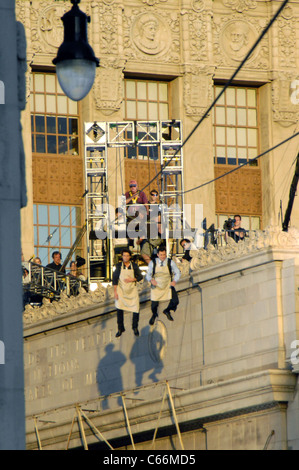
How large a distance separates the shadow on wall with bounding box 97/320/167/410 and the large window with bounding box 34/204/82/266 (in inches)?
540

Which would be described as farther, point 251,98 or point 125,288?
point 251,98

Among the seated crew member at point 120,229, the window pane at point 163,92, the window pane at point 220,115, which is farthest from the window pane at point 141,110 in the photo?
the seated crew member at point 120,229

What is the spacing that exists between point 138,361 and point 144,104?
1977 cm

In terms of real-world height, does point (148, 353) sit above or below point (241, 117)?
below

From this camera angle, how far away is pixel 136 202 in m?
37.6

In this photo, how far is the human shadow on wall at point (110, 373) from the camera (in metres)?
35.9

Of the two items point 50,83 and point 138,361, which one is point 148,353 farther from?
point 50,83

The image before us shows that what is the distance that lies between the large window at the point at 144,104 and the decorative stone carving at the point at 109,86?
0.78m

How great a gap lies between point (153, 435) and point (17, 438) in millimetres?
21336

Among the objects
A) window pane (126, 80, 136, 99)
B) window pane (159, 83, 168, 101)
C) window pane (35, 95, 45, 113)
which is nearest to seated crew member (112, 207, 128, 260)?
window pane (35, 95, 45, 113)

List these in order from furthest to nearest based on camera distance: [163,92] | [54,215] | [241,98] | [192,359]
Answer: [241,98], [163,92], [54,215], [192,359]

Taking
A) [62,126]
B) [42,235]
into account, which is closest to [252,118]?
[62,126]

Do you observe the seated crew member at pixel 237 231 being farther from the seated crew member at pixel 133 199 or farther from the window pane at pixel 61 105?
the window pane at pixel 61 105

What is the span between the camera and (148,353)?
115ft
